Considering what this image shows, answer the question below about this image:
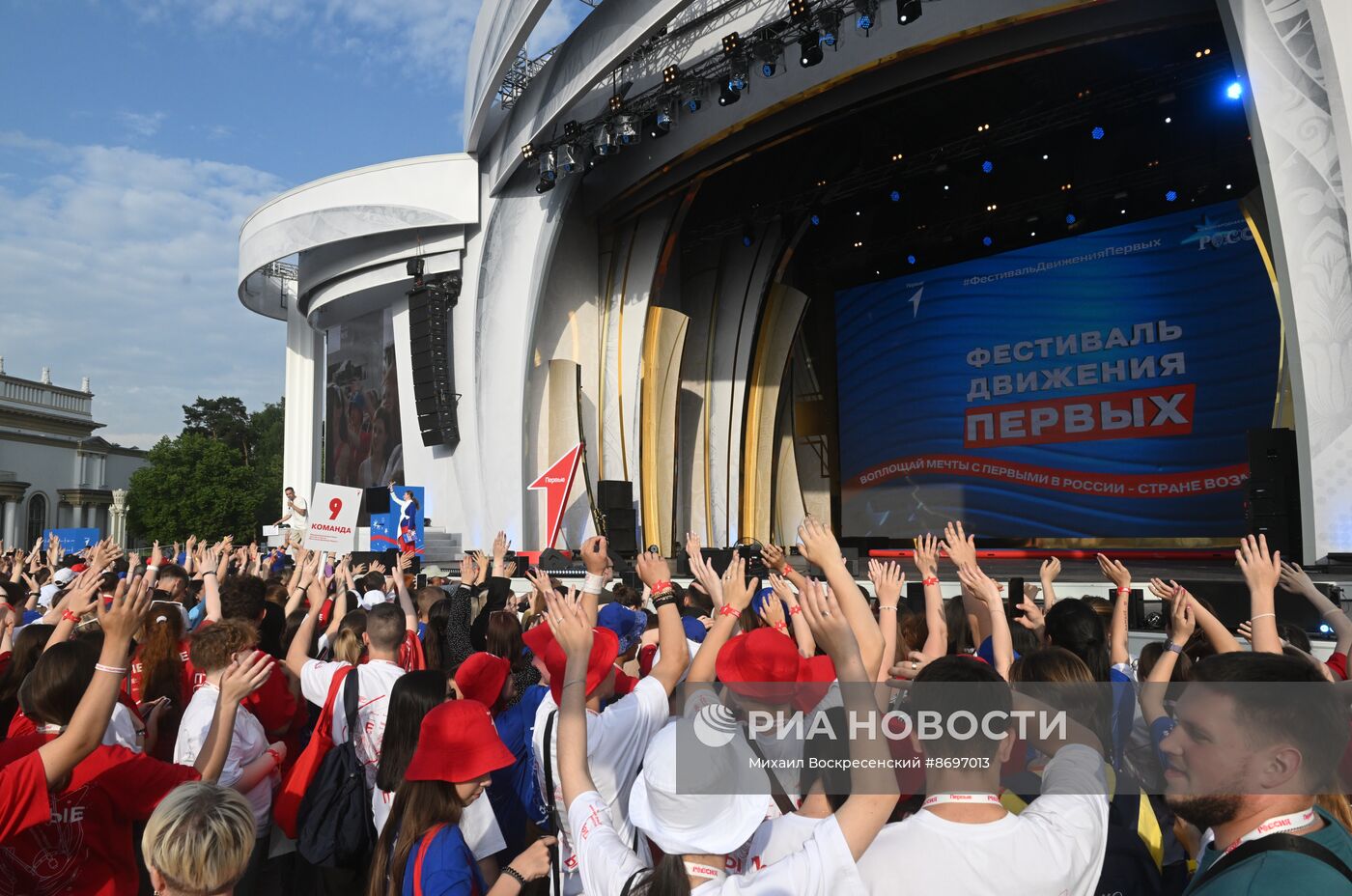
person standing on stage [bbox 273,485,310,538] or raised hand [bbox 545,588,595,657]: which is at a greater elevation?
person standing on stage [bbox 273,485,310,538]

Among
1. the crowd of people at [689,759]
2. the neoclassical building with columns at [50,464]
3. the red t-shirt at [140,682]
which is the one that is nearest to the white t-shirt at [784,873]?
the crowd of people at [689,759]

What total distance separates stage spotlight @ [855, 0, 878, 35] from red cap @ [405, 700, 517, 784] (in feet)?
36.2

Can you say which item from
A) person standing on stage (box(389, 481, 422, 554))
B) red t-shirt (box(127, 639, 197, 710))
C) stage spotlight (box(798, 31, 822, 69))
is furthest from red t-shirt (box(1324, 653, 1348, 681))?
person standing on stage (box(389, 481, 422, 554))

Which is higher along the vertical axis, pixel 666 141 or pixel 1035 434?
pixel 666 141

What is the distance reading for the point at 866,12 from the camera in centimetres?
1106

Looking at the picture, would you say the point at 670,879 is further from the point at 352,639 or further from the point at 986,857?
the point at 352,639

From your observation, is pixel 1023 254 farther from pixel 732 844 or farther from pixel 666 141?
pixel 732 844

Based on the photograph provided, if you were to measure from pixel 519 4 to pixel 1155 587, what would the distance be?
14.1 meters

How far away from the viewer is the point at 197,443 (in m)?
39.3

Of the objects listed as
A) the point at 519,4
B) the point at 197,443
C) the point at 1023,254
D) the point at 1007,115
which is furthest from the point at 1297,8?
the point at 197,443

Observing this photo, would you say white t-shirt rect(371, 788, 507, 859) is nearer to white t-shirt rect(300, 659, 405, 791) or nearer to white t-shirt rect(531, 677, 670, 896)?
white t-shirt rect(531, 677, 670, 896)

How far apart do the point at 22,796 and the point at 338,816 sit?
1.05 metres

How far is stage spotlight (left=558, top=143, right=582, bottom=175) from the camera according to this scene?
15328mm

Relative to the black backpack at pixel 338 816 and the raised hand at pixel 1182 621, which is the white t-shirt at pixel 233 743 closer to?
the black backpack at pixel 338 816
